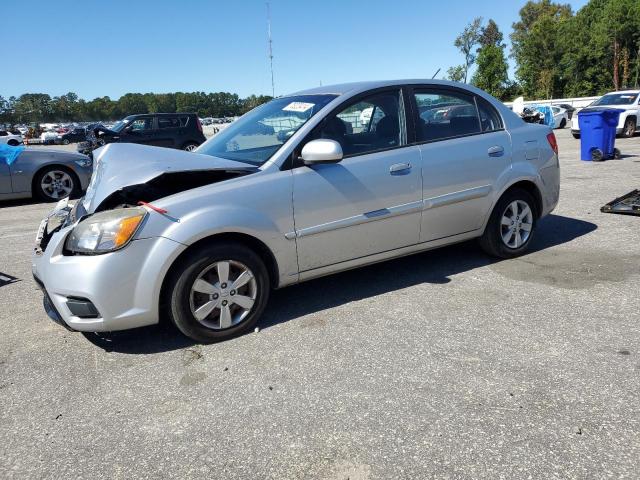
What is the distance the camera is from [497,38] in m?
86.2

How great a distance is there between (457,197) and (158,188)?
2.43 metres

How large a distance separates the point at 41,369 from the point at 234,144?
7.16 feet

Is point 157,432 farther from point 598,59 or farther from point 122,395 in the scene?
point 598,59

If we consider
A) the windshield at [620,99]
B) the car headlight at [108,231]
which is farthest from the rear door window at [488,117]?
the windshield at [620,99]

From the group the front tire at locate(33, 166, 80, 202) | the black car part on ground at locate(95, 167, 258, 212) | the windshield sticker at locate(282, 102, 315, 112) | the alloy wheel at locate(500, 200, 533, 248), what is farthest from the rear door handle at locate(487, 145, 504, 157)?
the front tire at locate(33, 166, 80, 202)

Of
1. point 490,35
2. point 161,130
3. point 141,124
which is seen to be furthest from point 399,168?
point 490,35

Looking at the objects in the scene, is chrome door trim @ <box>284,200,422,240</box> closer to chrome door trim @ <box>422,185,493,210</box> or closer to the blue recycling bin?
chrome door trim @ <box>422,185,493,210</box>

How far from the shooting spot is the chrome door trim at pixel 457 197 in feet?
13.6

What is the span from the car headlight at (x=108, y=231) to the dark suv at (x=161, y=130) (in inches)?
549

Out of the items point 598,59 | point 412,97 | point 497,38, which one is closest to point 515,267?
point 412,97

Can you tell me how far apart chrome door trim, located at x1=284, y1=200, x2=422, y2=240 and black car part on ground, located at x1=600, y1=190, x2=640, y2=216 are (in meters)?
3.71

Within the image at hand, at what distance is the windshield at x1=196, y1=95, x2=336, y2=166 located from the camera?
380cm

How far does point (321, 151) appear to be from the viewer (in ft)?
11.3

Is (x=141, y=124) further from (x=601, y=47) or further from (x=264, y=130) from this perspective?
(x=601, y=47)
